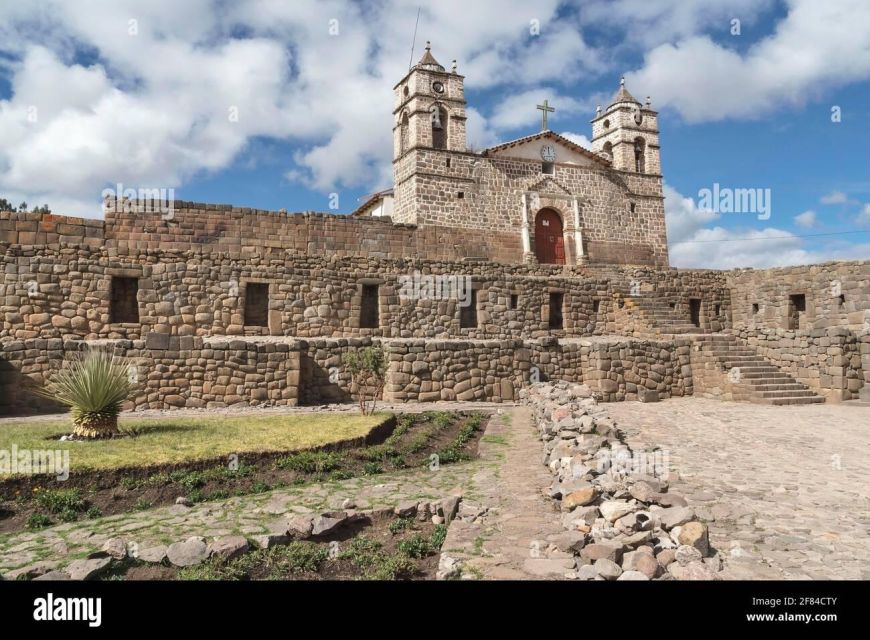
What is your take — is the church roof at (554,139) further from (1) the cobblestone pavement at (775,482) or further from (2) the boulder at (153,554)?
(2) the boulder at (153,554)

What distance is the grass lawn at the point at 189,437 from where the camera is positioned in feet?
25.5

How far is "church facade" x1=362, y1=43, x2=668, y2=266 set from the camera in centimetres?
2872

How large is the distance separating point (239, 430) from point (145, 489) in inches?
115

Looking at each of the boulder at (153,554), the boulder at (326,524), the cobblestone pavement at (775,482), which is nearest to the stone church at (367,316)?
the cobblestone pavement at (775,482)

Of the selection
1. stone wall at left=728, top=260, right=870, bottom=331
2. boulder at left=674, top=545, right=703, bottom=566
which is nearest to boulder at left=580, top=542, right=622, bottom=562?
boulder at left=674, top=545, right=703, bottom=566

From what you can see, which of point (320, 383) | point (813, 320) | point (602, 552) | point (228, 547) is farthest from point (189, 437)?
point (813, 320)

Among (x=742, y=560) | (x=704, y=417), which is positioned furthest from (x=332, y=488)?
(x=704, y=417)

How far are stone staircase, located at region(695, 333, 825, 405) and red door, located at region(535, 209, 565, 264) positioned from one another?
13426 mm

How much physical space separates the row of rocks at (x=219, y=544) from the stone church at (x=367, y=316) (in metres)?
8.29

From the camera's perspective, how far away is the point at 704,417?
1292 centimetres

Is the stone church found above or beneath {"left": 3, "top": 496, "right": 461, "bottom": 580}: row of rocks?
above

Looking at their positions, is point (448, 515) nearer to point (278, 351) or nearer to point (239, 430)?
point (239, 430)

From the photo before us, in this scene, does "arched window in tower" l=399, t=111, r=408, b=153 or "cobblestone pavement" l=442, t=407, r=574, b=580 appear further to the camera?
"arched window in tower" l=399, t=111, r=408, b=153

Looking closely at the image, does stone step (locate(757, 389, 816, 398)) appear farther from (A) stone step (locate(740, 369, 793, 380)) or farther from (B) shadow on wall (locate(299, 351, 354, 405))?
(B) shadow on wall (locate(299, 351, 354, 405))
